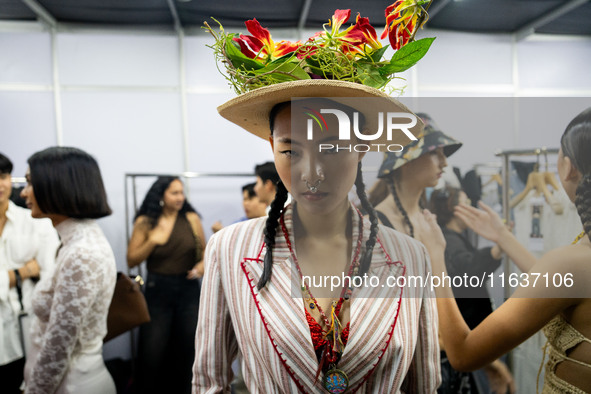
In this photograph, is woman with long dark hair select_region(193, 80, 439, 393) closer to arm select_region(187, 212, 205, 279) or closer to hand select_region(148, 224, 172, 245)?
arm select_region(187, 212, 205, 279)

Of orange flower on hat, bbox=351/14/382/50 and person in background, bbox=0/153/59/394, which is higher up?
orange flower on hat, bbox=351/14/382/50

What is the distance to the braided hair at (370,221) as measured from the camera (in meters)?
0.83

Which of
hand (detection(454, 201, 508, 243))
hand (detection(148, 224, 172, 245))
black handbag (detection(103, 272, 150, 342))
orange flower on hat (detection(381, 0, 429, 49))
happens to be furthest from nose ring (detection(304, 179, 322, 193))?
hand (detection(148, 224, 172, 245))

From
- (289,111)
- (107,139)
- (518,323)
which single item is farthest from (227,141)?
(518,323)

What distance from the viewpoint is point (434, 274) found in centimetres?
93

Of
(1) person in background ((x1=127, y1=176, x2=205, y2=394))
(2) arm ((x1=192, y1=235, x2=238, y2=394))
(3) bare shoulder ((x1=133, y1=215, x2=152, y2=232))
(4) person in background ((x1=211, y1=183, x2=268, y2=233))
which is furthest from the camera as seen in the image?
(3) bare shoulder ((x1=133, y1=215, x2=152, y2=232))

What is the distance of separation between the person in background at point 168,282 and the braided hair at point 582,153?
1.96 m

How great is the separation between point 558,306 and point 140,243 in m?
2.26

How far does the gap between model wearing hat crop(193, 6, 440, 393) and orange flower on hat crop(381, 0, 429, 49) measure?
0.08 meters

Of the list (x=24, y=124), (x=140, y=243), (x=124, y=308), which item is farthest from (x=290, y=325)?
(x=24, y=124)

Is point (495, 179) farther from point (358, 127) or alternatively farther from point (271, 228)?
point (271, 228)

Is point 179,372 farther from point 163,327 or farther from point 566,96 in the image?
point 566,96

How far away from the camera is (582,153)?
86cm

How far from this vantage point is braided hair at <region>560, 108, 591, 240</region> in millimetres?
→ 851
